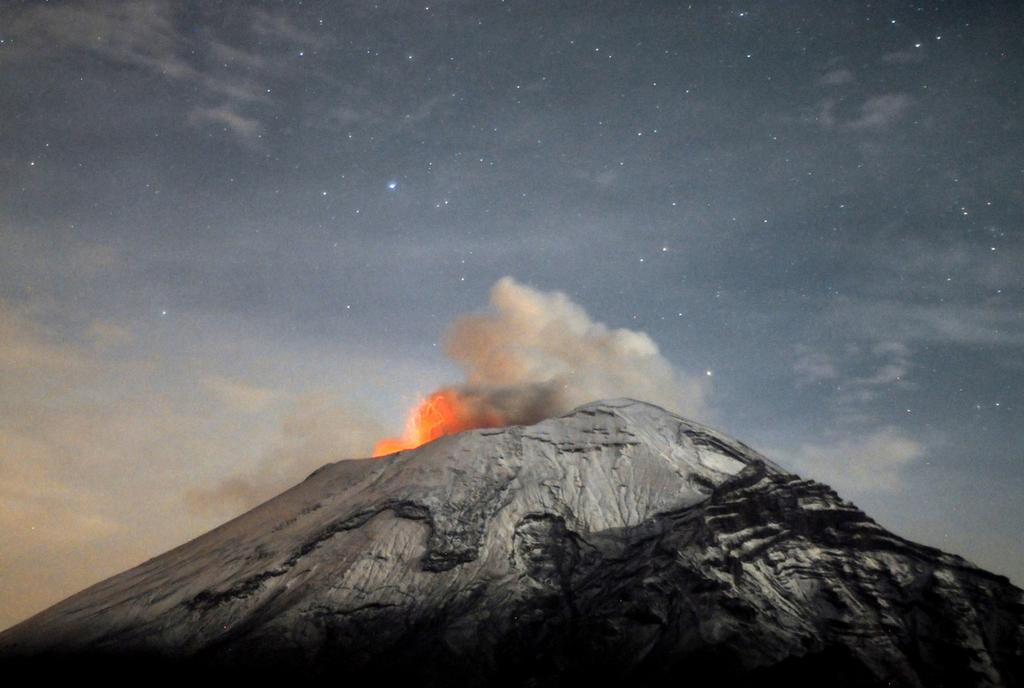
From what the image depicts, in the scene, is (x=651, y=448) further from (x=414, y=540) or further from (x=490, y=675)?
(x=490, y=675)

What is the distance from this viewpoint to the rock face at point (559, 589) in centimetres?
9106

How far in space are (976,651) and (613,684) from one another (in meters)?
42.2

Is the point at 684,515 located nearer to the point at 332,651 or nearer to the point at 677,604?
the point at 677,604

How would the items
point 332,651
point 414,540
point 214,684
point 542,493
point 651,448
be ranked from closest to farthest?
1. point 214,684
2. point 332,651
3. point 414,540
4. point 542,493
5. point 651,448

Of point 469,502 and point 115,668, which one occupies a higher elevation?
point 469,502

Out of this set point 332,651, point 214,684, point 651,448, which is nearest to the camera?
point 214,684

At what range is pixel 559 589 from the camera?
10675 centimetres

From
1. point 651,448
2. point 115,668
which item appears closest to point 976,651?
point 651,448

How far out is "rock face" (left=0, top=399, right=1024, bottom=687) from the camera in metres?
91.1

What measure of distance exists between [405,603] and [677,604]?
3465 cm

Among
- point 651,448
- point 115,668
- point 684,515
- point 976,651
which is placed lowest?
point 976,651

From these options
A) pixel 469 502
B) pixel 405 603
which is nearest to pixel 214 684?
Answer: pixel 405 603

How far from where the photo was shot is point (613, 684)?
8819 cm

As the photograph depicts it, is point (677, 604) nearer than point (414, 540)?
Yes
